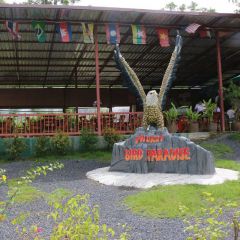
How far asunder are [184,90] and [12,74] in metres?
9.43

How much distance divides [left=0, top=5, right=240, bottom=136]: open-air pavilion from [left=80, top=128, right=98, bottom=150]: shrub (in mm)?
299

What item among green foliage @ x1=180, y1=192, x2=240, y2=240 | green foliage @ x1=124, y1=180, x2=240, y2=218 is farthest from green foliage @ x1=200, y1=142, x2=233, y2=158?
green foliage @ x1=180, y1=192, x2=240, y2=240

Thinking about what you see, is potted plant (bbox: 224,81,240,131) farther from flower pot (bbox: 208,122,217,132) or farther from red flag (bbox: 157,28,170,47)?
red flag (bbox: 157,28,170,47)

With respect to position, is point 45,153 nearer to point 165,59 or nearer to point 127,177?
point 127,177

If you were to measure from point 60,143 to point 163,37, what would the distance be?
4.37m

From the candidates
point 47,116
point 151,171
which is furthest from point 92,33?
point 151,171

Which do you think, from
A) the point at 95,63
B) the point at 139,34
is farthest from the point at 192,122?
the point at 95,63

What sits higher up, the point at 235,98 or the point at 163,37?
the point at 163,37

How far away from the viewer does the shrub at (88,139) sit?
35.5ft

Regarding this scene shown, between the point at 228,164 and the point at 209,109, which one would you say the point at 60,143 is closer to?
the point at 228,164

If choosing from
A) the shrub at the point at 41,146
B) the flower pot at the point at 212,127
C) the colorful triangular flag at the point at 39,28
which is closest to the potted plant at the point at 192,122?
the flower pot at the point at 212,127

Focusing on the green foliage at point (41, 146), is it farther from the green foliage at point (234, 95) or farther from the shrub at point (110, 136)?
the green foliage at point (234, 95)

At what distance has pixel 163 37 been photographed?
37.9ft

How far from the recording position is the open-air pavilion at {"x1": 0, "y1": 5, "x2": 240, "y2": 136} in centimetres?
1076
